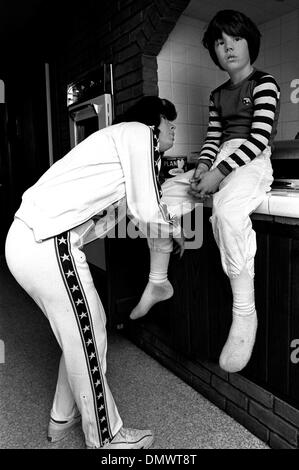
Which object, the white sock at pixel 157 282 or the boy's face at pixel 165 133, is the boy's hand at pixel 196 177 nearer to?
the boy's face at pixel 165 133

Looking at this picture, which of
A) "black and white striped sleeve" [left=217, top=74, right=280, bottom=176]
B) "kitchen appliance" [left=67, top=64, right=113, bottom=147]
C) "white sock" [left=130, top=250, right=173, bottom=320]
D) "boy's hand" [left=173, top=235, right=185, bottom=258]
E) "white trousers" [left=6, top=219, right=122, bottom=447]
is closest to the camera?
"white trousers" [left=6, top=219, right=122, bottom=447]

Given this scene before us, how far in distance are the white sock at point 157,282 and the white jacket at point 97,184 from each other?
342mm

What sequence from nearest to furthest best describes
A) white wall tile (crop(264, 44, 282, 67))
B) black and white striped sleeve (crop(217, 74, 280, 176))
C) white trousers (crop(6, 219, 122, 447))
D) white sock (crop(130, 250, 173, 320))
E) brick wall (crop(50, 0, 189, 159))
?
white trousers (crop(6, 219, 122, 447)) < black and white striped sleeve (crop(217, 74, 280, 176)) < white sock (crop(130, 250, 173, 320)) < brick wall (crop(50, 0, 189, 159)) < white wall tile (crop(264, 44, 282, 67))

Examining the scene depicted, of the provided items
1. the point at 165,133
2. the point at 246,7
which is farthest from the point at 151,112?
the point at 246,7

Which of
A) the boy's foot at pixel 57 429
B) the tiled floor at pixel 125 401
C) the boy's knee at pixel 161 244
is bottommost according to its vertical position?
the tiled floor at pixel 125 401

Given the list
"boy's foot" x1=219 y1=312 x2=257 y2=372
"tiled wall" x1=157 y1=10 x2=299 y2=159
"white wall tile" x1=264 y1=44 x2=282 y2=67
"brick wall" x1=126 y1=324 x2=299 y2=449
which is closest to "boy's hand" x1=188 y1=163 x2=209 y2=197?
"boy's foot" x1=219 y1=312 x2=257 y2=372

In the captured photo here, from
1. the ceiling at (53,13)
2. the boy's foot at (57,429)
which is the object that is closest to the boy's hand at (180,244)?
the boy's foot at (57,429)

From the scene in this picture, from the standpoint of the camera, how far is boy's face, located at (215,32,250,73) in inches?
58.8

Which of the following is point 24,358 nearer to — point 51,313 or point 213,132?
point 51,313

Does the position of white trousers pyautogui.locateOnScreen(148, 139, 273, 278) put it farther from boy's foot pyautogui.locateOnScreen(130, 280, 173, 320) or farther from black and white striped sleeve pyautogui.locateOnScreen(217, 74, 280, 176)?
boy's foot pyautogui.locateOnScreen(130, 280, 173, 320)

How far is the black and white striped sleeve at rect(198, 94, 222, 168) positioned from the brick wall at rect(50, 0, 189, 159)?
28.3 inches

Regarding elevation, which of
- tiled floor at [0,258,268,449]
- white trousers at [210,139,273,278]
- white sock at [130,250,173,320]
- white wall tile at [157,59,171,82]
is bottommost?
tiled floor at [0,258,268,449]

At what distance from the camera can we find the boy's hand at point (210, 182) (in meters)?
1.49

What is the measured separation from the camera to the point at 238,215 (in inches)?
52.8
